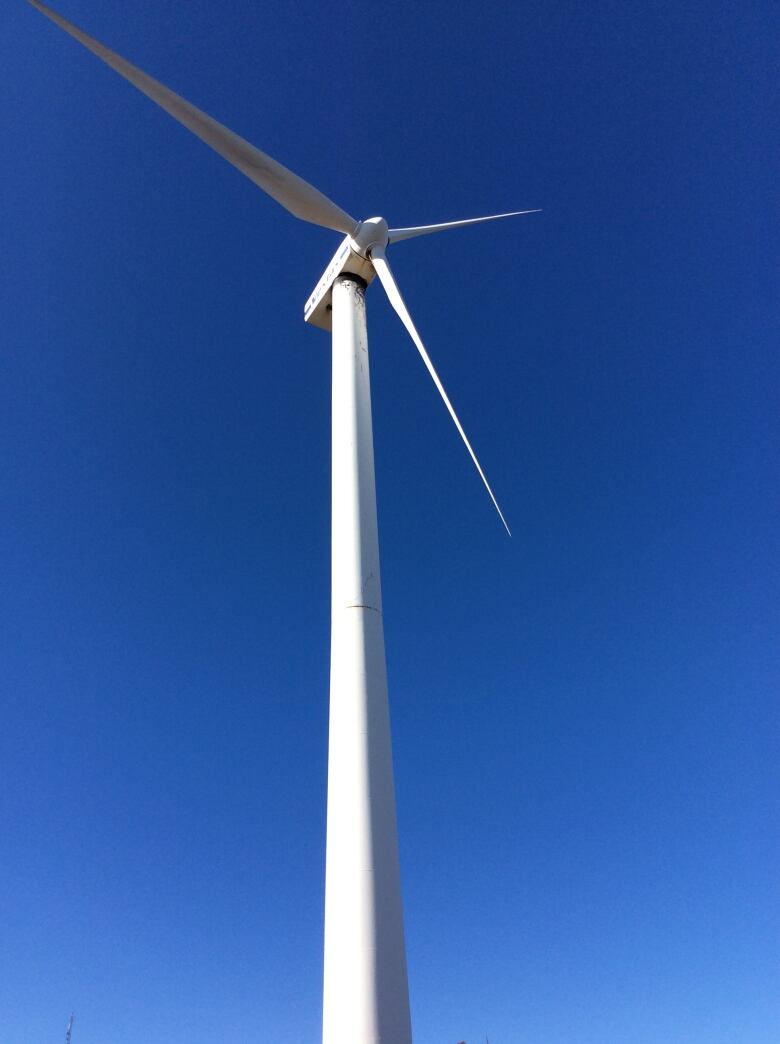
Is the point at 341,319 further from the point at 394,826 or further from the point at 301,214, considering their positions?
the point at 394,826

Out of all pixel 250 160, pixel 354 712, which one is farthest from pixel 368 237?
pixel 354 712

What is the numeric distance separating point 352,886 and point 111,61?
19452 millimetres

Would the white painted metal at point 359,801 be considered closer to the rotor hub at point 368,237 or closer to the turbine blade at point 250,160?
the rotor hub at point 368,237

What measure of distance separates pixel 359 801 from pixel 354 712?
1.44m

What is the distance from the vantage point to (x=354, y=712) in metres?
12.6

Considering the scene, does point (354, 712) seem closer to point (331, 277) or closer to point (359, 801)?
point (359, 801)

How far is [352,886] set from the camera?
11.1 m

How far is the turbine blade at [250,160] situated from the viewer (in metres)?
19.9

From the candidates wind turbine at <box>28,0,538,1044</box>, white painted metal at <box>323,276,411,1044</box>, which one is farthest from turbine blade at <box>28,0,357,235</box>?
white painted metal at <box>323,276,411,1044</box>

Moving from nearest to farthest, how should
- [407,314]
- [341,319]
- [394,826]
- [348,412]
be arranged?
[394,826]
[348,412]
[341,319]
[407,314]

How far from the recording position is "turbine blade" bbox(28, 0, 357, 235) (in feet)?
65.3

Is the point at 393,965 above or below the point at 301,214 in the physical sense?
below

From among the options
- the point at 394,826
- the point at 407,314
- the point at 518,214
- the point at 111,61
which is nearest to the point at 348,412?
the point at 407,314

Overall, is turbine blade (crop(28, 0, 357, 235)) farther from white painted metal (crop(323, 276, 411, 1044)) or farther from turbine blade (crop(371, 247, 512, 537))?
white painted metal (crop(323, 276, 411, 1044))
